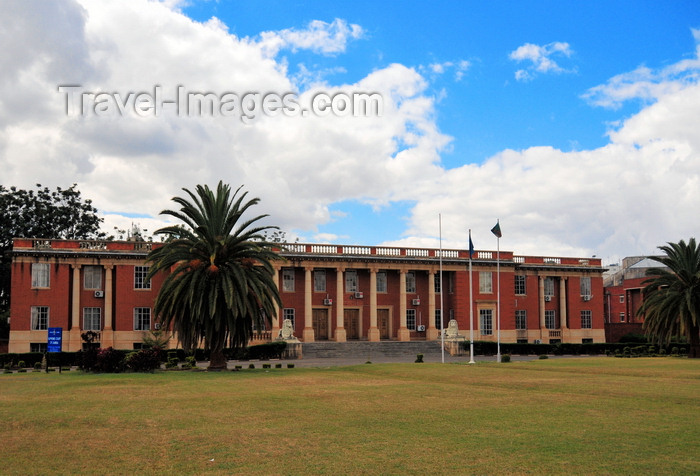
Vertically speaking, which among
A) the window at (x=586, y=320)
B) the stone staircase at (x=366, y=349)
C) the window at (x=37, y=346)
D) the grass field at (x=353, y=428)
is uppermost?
the window at (x=586, y=320)

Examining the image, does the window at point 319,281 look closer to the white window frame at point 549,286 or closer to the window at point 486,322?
the window at point 486,322

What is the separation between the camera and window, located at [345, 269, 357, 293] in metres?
61.3

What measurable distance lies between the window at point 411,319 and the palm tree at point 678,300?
21104mm

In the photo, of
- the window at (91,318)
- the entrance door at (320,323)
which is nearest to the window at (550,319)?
the entrance door at (320,323)

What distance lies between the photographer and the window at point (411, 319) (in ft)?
206

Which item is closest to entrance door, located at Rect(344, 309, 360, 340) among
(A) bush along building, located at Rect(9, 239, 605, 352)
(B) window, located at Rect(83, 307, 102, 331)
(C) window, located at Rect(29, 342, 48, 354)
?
(A) bush along building, located at Rect(9, 239, 605, 352)

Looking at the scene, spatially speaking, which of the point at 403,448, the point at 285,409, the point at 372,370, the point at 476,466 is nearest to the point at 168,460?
the point at 403,448

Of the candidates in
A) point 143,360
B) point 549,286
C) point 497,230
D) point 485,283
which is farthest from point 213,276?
point 549,286

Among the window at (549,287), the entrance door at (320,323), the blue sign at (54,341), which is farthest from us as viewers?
the window at (549,287)

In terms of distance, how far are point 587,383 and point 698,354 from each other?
26152 mm

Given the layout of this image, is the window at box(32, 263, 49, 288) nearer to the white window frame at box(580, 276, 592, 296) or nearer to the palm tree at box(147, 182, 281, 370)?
the palm tree at box(147, 182, 281, 370)

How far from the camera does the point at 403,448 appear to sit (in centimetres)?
1247

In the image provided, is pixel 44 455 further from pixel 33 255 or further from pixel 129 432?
pixel 33 255

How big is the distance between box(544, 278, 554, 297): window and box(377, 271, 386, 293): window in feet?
57.8
